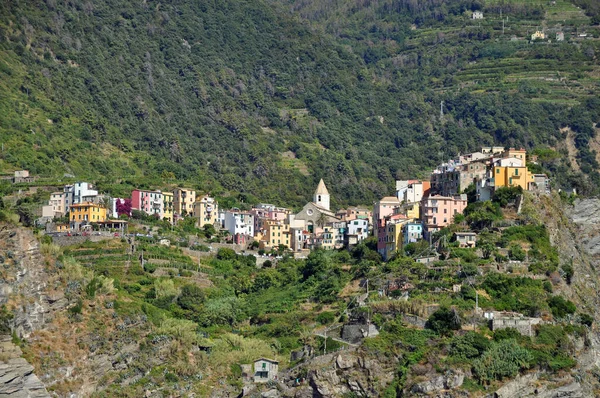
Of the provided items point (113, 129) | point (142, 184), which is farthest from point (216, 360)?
point (113, 129)

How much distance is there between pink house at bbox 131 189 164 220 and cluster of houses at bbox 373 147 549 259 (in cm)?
1688

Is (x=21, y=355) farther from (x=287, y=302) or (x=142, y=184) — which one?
(x=142, y=184)

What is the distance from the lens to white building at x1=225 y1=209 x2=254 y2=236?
111500mm

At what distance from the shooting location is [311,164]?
150875mm

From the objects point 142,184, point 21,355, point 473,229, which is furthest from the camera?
point 142,184

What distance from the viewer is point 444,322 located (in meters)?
79.7

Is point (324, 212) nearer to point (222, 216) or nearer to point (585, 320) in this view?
point (222, 216)

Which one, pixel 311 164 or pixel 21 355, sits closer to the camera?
pixel 21 355

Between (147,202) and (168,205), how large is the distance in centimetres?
224

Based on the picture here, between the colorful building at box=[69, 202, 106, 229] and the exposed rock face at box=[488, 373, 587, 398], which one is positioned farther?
the colorful building at box=[69, 202, 106, 229]

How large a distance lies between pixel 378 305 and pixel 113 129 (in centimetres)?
6427

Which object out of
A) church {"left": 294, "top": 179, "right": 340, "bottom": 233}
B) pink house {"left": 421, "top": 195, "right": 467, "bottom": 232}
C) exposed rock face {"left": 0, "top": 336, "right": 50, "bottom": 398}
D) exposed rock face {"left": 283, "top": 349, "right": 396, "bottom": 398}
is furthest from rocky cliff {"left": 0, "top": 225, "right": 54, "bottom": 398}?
church {"left": 294, "top": 179, "right": 340, "bottom": 233}

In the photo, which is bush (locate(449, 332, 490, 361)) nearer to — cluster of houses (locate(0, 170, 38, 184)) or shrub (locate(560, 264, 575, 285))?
shrub (locate(560, 264, 575, 285))

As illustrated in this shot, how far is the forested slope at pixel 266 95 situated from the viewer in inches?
5399
